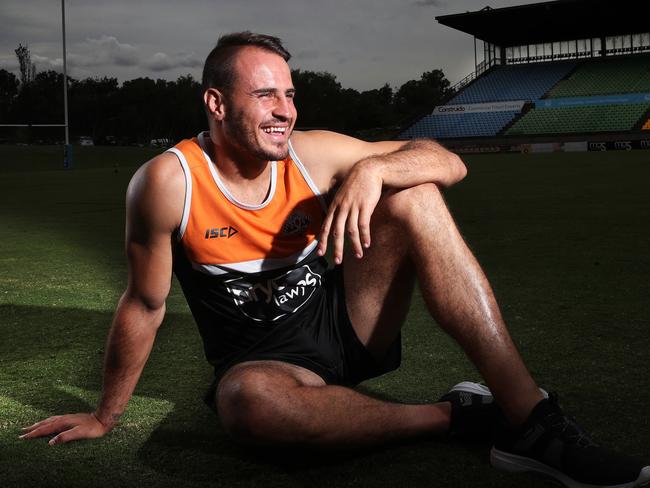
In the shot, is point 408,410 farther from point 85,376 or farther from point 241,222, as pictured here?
point 85,376

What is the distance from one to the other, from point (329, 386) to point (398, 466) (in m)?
0.26

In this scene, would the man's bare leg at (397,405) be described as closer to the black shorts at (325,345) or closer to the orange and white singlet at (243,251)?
the black shorts at (325,345)

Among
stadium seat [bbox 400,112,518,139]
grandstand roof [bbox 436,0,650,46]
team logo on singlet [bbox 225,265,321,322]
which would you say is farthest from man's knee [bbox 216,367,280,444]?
grandstand roof [bbox 436,0,650,46]

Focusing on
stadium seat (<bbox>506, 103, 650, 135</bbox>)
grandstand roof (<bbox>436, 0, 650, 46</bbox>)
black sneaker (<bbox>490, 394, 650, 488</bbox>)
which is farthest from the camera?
grandstand roof (<bbox>436, 0, 650, 46</bbox>)

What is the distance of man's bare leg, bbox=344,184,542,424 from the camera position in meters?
1.94

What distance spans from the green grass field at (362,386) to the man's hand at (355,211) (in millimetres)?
561

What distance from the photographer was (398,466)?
6.45 ft

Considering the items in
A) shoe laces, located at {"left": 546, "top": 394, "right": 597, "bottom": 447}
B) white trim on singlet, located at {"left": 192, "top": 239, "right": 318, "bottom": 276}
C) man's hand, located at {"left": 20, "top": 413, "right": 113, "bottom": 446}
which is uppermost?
white trim on singlet, located at {"left": 192, "top": 239, "right": 318, "bottom": 276}

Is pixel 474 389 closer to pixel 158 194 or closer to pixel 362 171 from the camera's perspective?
pixel 362 171

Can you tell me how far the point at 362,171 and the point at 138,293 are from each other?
71cm

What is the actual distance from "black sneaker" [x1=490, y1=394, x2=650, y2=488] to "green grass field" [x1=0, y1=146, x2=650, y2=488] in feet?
0.18

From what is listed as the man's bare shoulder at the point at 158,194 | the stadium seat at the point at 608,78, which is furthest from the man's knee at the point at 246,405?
the stadium seat at the point at 608,78

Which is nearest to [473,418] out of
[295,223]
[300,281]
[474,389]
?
[474,389]

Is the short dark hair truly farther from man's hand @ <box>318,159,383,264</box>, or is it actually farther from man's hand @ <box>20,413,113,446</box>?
man's hand @ <box>20,413,113,446</box>
